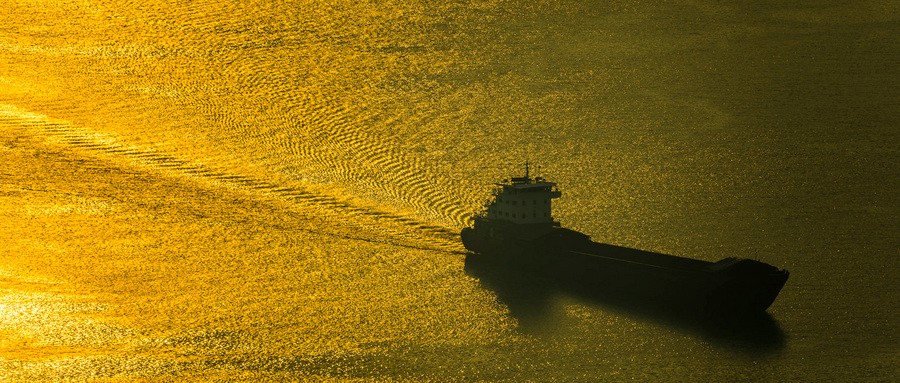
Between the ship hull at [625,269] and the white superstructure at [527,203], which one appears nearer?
the ship hull at [625,269]

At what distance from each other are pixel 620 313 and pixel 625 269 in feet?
6.15

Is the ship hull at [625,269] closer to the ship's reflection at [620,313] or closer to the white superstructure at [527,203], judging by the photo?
the ship's reflection at [620,313]

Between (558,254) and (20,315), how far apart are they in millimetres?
15461

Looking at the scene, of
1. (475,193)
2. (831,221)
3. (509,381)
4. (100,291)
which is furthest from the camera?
(475,193)

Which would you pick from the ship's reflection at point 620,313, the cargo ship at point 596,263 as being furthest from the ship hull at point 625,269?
the ship's reflection at point 620,313

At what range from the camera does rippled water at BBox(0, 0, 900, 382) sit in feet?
137

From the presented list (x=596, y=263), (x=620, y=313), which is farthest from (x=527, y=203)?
(x=620, y=313)

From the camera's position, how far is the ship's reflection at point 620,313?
43.1 m

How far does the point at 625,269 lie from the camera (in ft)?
152

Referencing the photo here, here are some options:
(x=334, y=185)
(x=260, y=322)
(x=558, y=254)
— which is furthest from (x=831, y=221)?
(x=260, y=322)

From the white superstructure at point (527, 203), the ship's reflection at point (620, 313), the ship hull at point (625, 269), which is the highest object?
the white superstructure at point (527, 203)

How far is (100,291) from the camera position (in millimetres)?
46500

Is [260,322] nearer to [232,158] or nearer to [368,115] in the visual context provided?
[232,158]

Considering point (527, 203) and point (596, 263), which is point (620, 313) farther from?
point (527, 203)
